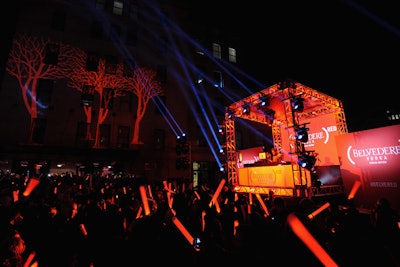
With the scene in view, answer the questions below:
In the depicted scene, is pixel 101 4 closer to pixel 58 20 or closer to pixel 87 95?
pixel 58 20

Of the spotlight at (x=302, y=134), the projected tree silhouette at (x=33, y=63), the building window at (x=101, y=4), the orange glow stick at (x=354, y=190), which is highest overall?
the building window at (x=101, y=4)

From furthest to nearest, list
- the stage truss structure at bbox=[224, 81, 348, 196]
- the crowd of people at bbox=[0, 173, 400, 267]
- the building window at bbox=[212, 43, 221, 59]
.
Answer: the building window at bbox=[212, 43, 221, 59] → the stage truss structure at bbox=[224, 81, 348, 196] → the crowd of people at bbox=[0, 173, 400, 267]

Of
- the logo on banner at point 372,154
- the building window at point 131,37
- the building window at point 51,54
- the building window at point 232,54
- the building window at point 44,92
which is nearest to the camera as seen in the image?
the logo on banner at point 372,154

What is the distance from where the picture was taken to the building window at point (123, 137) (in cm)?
1984

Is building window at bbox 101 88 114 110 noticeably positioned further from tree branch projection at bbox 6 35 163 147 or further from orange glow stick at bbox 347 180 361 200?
orange glow stick at bbox 347 180 361 200

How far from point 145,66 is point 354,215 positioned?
22.7 meters

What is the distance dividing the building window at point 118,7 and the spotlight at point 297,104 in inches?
826

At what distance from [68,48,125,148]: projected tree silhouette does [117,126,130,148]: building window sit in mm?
1737

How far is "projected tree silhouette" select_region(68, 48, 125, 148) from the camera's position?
19.1 m

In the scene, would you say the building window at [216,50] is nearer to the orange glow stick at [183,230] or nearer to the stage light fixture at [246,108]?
the stage light fixture at [246,108]

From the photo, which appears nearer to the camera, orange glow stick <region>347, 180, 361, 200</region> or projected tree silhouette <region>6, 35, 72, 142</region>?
orange glow stick <region>347, 180, 361, 200</region>

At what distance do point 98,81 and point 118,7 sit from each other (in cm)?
910

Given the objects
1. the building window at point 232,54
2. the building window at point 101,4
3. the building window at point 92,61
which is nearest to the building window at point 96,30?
the building window at point 101,4

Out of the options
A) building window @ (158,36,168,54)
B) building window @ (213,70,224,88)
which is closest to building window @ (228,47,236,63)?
building window @ (213,70,224,88)
